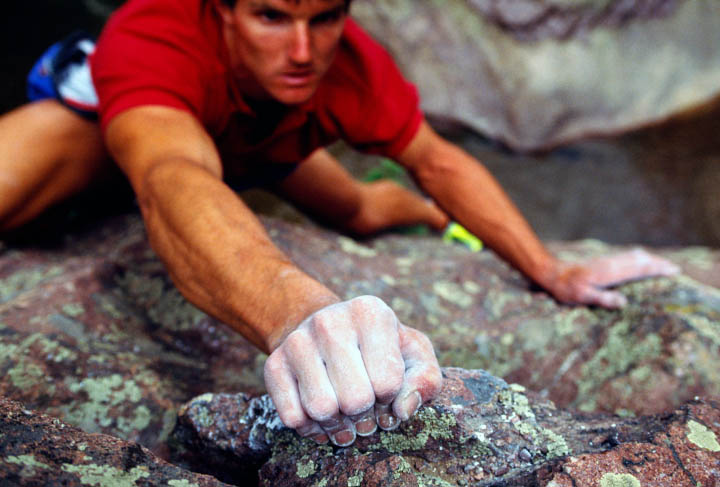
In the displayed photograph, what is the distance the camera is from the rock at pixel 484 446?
84cm

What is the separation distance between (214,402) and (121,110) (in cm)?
76

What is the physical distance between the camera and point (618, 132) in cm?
424

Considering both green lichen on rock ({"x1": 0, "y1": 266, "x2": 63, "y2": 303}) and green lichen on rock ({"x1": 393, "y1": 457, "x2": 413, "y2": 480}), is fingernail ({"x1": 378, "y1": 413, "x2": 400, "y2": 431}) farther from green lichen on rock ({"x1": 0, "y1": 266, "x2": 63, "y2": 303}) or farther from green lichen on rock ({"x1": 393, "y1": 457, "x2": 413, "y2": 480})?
→ green lichen on rock ({"x1": 0, "y1": 266, "x2": 63, "y2": 303})

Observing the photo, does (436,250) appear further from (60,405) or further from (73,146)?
(60,405)

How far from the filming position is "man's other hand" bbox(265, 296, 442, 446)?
2.55ft

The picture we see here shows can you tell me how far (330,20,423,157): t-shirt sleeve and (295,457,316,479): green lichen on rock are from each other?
123cm

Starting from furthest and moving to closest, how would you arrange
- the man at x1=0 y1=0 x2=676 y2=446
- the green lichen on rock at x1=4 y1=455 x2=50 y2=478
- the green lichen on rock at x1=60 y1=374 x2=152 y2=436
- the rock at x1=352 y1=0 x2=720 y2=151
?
the rock at x1=352 y1=0 x2=720 y2=151, the green lichen on rock at x1=60 y1=374 x2=152 y2=436, the man at x1=0 y1=0 x2=676 y2=446, the green lichen on rock at x1=4 y1=455 x2=50 y2=478

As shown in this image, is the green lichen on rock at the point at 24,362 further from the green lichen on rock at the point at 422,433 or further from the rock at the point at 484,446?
the green lichen on rock at the point at 422,433

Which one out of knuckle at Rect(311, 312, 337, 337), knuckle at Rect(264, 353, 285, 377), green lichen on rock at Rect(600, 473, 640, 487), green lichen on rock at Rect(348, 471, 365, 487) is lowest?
green lichen on rock at Rect(348, 471, 365, 487)

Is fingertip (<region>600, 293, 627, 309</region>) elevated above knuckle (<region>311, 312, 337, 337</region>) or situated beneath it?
situated beneath

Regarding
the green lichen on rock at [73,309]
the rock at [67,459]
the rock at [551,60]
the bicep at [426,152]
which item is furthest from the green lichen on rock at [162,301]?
the rock at [551,60]

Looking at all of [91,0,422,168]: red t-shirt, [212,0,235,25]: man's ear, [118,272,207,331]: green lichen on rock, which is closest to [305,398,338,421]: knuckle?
[118,272,207,331]: green lichen on rock

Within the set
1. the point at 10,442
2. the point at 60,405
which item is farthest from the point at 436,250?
the point at 10,442

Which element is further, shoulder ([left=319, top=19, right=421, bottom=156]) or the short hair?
shoulder ([left=319, top=19, right=421, bottom=156])
